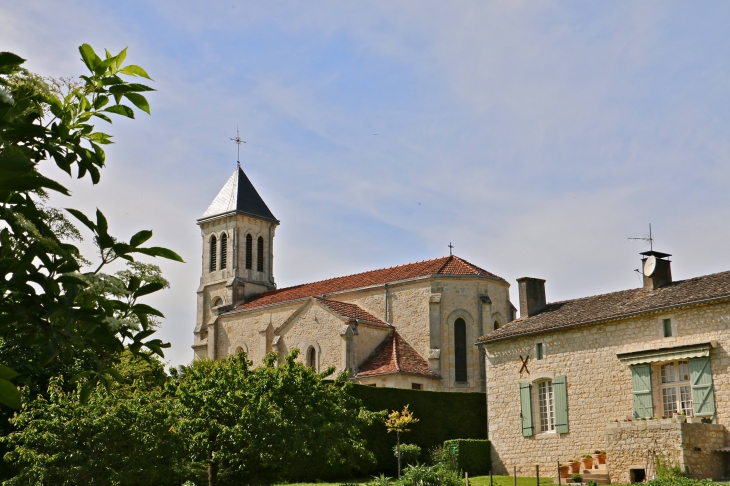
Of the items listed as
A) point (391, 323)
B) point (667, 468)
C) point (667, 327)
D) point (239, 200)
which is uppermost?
point (239, 200)

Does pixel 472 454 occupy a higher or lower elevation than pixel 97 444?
lower

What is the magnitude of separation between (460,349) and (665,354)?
15.2 metres

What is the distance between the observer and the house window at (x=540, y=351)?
24.9 m

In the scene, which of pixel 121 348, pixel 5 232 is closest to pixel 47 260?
pixel 5 232

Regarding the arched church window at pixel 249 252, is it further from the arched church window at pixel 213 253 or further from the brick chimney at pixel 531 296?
the brick chimney at pixel 531 296

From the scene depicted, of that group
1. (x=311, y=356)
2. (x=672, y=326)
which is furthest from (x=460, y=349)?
(x=672, y=326)

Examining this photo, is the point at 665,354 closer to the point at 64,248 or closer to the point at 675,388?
the point at 675,388

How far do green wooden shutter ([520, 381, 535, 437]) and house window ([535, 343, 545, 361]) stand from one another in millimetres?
836

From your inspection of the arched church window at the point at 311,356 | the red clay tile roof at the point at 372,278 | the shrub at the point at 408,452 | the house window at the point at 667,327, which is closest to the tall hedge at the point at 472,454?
the shrub at the point at 408,452

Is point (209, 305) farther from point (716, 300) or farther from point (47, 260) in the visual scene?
point (47, 260)

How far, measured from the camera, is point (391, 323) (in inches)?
1505

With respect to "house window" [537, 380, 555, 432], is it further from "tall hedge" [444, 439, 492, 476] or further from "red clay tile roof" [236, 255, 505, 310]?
"red clay tile roof" [236, 255, 505, 310]

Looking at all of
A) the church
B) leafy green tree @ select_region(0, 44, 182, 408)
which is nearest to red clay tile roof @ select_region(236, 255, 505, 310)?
the church

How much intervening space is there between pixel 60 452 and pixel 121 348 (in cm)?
1405
